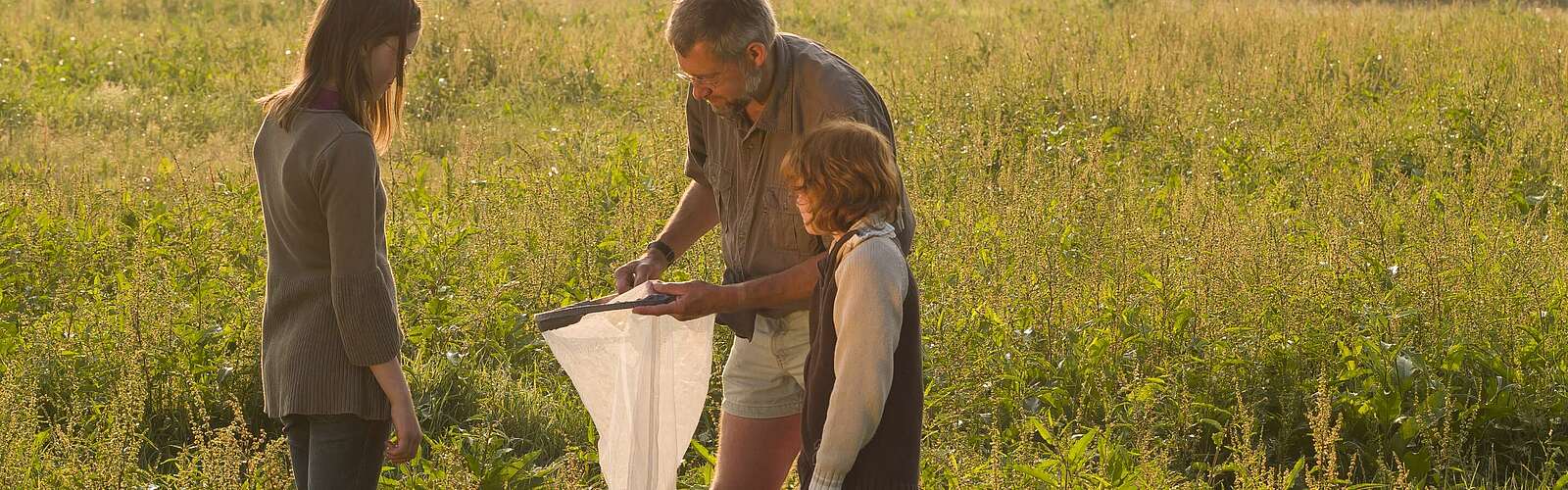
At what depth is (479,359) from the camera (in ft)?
15.2

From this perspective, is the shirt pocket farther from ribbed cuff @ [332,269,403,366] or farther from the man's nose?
ribbed cuff @ [332,269,403,366]

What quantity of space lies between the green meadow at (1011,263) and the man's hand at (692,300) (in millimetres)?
714

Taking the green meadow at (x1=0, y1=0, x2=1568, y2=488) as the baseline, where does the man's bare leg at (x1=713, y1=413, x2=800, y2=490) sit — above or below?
above

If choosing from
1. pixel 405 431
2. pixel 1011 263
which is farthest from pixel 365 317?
pixel 1011 263

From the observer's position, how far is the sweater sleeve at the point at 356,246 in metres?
2.25

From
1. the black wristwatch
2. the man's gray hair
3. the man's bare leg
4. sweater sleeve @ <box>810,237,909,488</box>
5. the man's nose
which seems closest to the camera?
sweater sleeve @ <box>810,237,909,488</box>

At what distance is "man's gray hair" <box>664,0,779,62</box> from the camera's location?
260cm

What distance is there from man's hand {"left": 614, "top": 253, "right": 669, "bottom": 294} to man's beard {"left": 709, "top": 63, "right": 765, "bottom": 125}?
1.33 feet

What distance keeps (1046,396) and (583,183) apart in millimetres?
3063

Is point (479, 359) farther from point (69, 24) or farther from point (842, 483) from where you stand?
point (69, 24)

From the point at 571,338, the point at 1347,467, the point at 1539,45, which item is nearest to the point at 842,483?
the point at 571,338

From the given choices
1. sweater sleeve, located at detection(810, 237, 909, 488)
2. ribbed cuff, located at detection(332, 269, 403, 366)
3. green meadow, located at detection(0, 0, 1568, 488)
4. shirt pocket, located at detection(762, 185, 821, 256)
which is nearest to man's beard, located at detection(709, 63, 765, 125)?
shirt pocket, located at detection(762, 185, 821, 256)

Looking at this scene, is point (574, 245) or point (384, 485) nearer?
point (384, 485)

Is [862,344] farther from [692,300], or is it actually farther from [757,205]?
[757,205]
